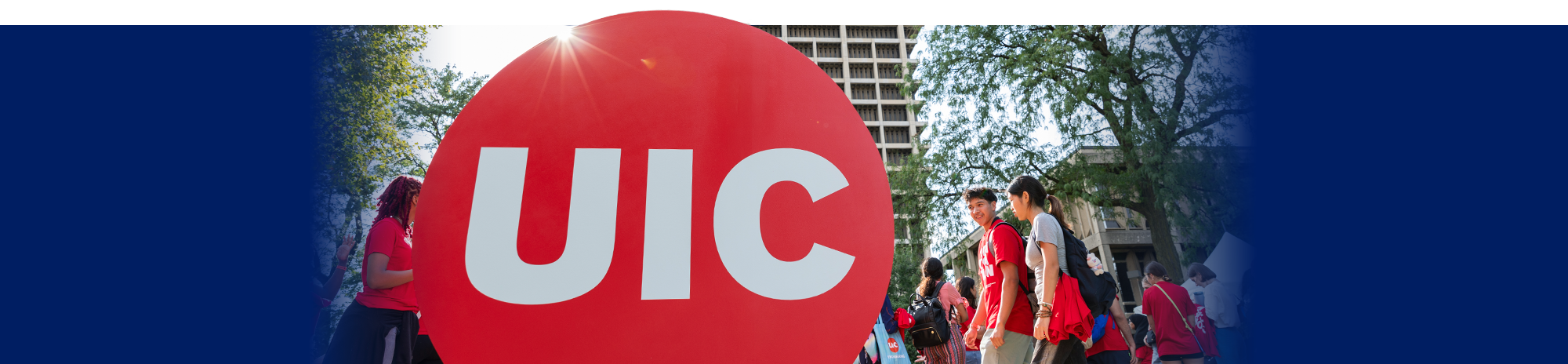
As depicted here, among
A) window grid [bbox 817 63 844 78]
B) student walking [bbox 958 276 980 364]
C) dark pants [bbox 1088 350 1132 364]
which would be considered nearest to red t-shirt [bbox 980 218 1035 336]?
dark pants [bbox 1088 350 1132 364]

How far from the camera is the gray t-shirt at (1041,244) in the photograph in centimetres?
279

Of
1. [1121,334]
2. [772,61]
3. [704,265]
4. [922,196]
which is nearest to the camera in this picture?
[704,265]

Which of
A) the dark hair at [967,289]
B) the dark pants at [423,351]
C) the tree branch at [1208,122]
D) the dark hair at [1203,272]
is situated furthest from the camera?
the tree branch at [1208,122]

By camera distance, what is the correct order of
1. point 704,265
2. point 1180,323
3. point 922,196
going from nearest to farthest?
point 704,265, point 1180,323, point 922,196

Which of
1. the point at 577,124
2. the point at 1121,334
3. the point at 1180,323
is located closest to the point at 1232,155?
the point at 1180,323

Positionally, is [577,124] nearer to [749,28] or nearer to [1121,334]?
[749,28]

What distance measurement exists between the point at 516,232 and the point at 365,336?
739 mm

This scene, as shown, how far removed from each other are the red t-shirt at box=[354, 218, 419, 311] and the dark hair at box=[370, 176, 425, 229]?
1.7 inches

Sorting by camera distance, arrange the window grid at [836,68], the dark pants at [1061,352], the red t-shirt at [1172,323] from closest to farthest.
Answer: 1. the dark pants at [1061,352]
2. the red t-shirt at [1172,323]
3. the window grid at [836,68]

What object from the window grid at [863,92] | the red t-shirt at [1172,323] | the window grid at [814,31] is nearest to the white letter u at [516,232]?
the red t-shirt at [1172,323]

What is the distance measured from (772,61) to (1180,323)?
365 centimetres

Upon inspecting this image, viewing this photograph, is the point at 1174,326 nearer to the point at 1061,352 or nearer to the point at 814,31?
the point at 1061,352

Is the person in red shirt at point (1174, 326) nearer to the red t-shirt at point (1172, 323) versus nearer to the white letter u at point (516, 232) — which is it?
the red t-shirt at point (1172, 323)

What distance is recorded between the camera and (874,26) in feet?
177
